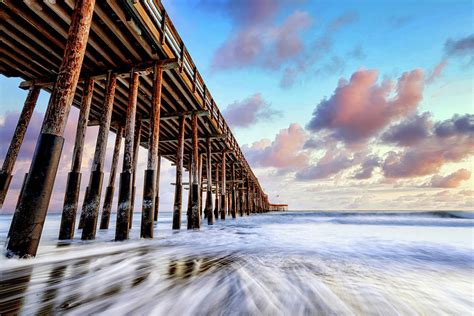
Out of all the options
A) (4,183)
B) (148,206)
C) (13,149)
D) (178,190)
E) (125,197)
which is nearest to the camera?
(125,197)

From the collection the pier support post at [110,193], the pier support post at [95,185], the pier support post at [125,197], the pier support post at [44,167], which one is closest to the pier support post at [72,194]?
the pier support post at [95,185]

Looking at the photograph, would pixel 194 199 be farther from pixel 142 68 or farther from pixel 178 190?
pixel 142 68

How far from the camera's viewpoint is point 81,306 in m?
1.56

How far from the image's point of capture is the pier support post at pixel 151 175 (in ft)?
19.1

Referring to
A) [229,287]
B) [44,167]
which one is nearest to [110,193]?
[44,167]

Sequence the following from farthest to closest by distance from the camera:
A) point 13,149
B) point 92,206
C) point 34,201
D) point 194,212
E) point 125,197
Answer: point 194,212, point 13,149, point 92,206, point 125,197, point 34,201

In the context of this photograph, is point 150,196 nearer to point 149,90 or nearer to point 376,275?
point 149,90

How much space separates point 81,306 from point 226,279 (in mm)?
1253

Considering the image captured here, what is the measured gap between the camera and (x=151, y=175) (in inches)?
242

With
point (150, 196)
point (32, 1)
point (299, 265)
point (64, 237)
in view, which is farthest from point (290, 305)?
point (32, 1)

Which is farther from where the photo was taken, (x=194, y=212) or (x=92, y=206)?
(x=194, y=212)

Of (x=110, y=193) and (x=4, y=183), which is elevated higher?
(x=4, y=183)

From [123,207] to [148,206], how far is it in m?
0.63

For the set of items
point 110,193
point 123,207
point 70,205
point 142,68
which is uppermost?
point 142,68
